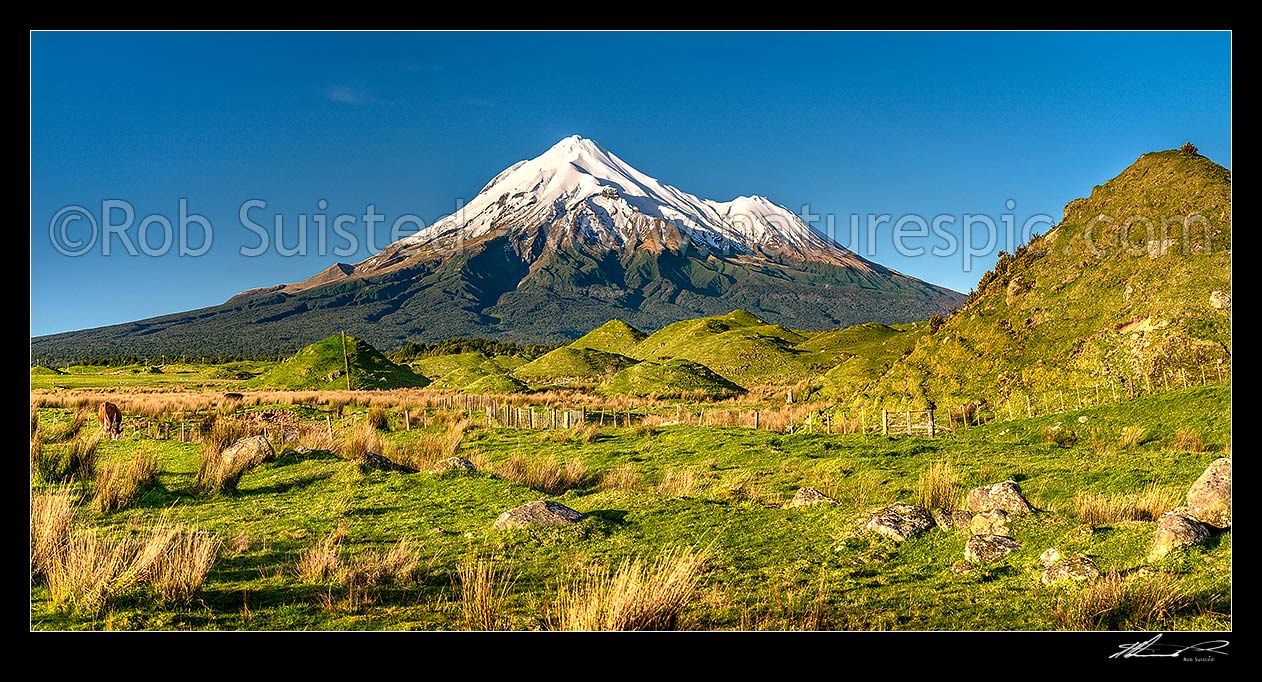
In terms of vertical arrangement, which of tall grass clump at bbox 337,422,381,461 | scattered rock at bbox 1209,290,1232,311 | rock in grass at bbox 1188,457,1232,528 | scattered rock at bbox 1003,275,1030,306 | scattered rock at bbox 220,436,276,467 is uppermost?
scattered rock at bbox 1003,275,1030,306

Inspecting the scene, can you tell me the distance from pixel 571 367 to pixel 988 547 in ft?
222

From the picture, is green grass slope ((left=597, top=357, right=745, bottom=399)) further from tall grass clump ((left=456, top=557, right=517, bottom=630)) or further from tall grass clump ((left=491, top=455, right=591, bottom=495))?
tall grass clump ((left=456, top=557, right=517, bottom=630))

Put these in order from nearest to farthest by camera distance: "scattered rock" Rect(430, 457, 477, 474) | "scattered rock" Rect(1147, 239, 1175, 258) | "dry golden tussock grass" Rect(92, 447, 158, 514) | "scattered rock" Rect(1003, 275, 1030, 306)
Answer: "dry golden tussock grass" Rect(92, 447, 158, 514), "scattered rock" Rect(430, 457, 477, 474), "scattered rock" Rect(1147, 239, 1175, 258), "scattered rock" Rect(1003, 275, 1030, 306)

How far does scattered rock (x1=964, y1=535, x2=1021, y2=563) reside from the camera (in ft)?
23.3

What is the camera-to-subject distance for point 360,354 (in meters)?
55.8

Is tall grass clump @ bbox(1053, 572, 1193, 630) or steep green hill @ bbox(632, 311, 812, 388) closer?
tall grass clump @ bbox(1053, 572, 1193, 630)

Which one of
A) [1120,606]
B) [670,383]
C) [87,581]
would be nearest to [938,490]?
[1120,606]

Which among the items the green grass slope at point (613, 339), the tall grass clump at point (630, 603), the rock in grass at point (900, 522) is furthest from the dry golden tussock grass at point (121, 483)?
the green grass slope at point (613, 339)

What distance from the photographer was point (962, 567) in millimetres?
6953

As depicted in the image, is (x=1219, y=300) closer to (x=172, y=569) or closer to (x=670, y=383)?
(x=172, y=569)

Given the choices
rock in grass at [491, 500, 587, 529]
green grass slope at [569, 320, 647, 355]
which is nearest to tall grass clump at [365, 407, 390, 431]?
rock in grass at [491, 500, 587, 529]
